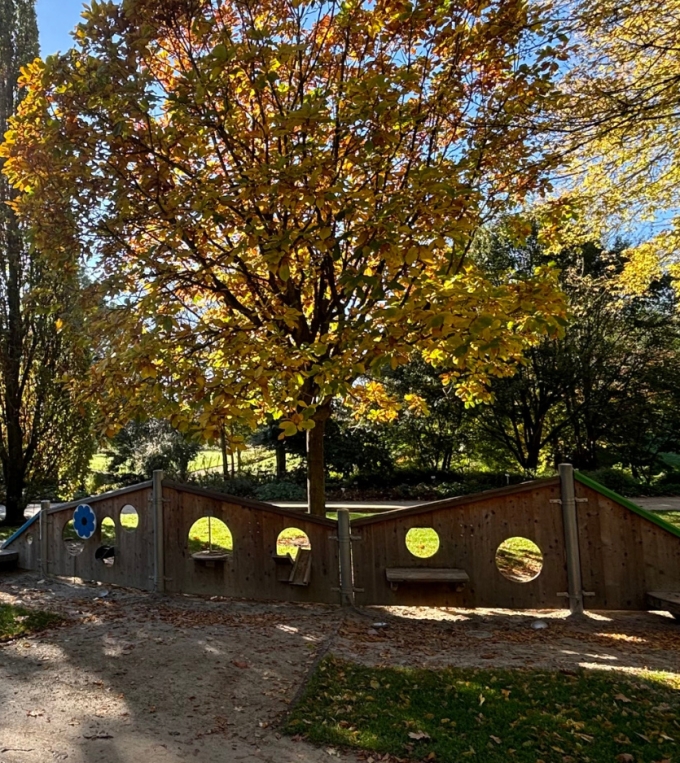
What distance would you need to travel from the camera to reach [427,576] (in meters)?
5.83

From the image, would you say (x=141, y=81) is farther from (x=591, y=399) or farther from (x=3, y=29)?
(x=591, y=399)

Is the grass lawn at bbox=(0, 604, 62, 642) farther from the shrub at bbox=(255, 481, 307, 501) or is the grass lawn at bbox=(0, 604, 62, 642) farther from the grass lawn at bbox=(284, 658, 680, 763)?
the shrub at bbox=(255, 481, 307, 501)

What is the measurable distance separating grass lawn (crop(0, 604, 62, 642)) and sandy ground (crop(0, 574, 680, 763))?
0.21 metres

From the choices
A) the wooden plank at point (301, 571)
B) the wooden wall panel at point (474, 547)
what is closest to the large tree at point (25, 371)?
the wooden plank at point (301, 571)

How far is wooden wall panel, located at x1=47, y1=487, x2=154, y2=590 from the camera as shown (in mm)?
7047

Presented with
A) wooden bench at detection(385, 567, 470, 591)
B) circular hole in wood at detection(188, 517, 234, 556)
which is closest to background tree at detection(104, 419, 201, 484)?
circular hole in wood at detection(188, 517, 234, 556)

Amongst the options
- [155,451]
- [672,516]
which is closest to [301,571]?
[672,516]

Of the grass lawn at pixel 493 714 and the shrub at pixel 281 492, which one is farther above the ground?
the grass lawn at pixel 493 714

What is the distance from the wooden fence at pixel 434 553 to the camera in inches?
228

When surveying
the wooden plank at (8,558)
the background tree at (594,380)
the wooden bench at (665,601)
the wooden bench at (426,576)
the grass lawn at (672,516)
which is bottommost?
the grass lawn at (672,516)

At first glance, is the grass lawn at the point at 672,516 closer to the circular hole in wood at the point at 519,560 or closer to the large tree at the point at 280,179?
the circular hole in wood at the point at 519,560

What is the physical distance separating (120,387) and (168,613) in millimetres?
2617

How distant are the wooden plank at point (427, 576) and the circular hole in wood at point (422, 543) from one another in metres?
3.00

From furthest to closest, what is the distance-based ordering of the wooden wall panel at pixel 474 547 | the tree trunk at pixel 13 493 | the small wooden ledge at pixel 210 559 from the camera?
the tree trunk at pixel 13 493 < the small wooden ledge at pixel 210 559 < the wooden wall panel at pixel 474 547
